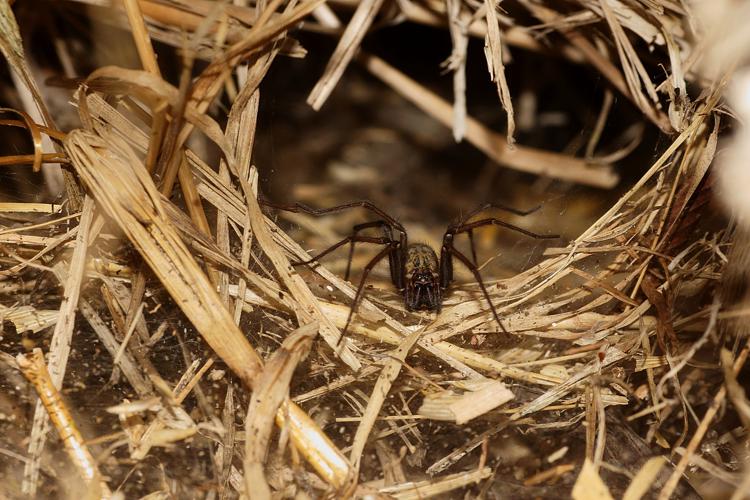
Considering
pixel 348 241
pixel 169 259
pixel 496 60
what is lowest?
pixel 348 241

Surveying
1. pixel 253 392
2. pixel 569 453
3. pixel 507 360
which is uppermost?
pixel 253 392

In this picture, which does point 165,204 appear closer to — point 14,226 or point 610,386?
point 14,226

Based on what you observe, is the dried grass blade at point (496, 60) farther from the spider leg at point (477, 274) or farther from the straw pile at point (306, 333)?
the spider leg at point (477, 274)

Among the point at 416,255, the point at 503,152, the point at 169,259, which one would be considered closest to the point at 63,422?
the point at 169,259

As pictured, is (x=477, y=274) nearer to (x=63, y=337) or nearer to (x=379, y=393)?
(x=379, y=393)

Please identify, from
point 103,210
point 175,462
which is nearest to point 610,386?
point 175,462

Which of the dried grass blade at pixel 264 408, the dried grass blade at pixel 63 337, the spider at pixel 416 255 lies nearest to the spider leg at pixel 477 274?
the spider at pixel 416 255
